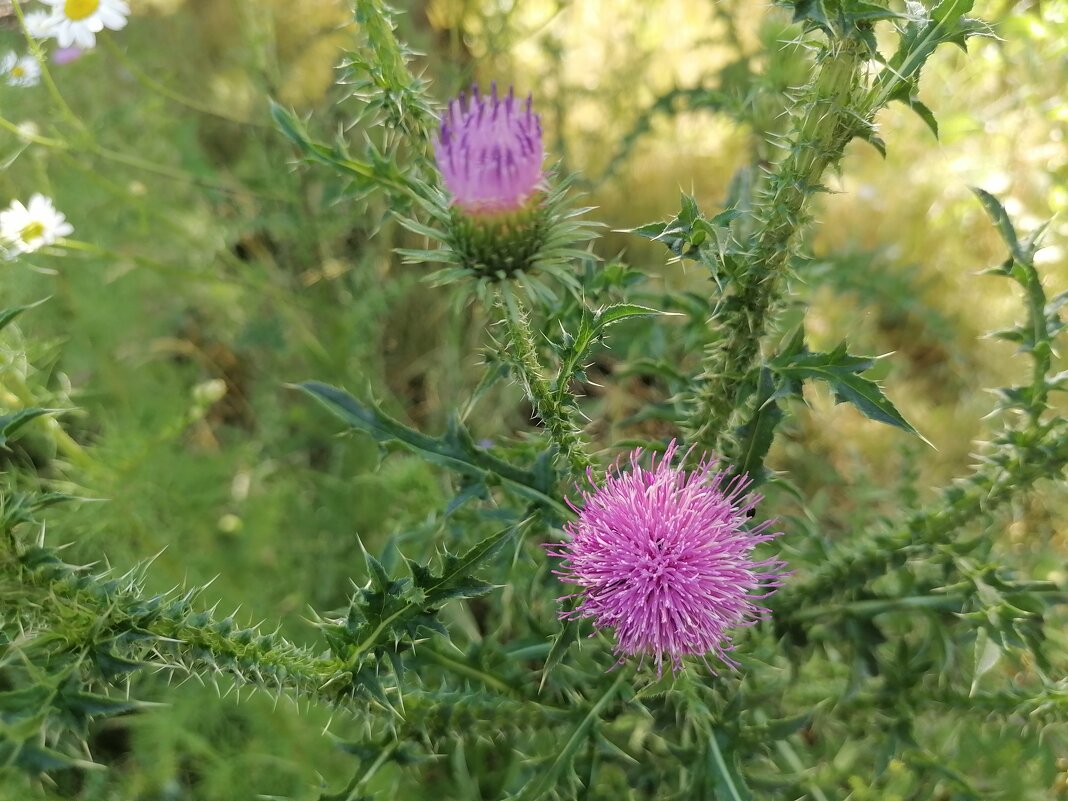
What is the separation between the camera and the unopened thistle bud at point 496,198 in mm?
1390

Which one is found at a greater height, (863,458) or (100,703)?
(863,458)

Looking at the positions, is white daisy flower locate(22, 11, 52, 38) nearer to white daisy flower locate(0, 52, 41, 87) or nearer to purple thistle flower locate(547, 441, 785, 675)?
white daisy flower locate(0, 52, 41, 87)

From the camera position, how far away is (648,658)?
1684 mm

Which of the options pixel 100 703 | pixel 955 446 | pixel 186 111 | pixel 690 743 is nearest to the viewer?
pixel 100 703

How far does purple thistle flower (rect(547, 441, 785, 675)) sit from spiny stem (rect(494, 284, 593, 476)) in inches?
4.6

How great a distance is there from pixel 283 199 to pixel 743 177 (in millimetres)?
2045

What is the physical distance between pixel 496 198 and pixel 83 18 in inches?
79.5

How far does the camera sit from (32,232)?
8.39ft

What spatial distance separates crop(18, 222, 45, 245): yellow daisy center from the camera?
8.30 feet

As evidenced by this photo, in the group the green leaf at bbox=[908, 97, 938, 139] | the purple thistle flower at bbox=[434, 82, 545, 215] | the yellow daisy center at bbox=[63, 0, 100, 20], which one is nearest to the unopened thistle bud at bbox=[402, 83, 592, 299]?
the purple thistle flower at bbox=[434, 82, 545, 215]

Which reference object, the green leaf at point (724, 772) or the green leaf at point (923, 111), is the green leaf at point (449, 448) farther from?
the green leaf at point (923, 111)

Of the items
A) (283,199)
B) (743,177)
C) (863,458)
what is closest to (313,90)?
(283,199)

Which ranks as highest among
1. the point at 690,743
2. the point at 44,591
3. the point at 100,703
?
the point at 690,743

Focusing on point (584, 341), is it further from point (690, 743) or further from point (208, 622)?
point (690, 743)
